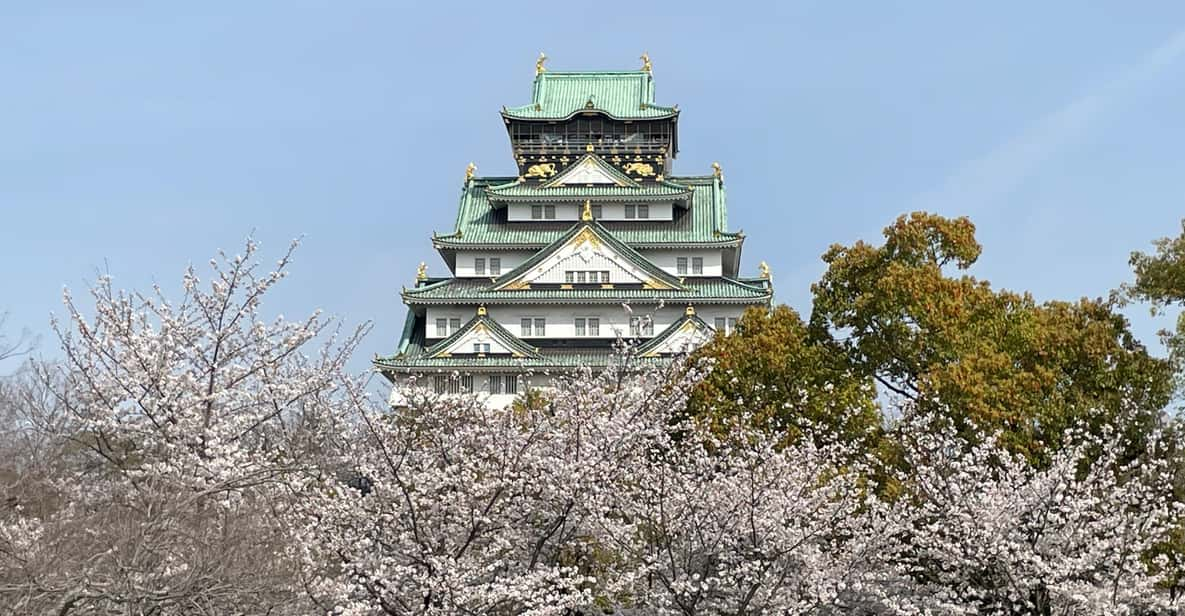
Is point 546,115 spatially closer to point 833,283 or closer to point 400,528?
point 833,283

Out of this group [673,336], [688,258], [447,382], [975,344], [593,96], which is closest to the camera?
[975,344]

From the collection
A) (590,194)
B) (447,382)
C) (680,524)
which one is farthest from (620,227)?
(680,524)

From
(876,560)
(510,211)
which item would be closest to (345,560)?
(876,560)

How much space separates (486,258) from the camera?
47.9 metres

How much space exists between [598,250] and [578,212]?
3.67m

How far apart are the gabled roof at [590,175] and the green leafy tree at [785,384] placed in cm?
2549

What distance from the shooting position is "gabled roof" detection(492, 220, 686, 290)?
4528 centimetres

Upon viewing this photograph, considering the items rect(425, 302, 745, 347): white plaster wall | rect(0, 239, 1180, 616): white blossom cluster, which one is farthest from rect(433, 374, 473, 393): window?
rect(0, 239, 1180, 616): white blossom cluster

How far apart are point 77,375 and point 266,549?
548 centimetres

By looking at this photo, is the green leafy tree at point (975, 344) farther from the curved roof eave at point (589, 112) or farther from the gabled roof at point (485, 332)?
the curved roof eave at point (589, 112)

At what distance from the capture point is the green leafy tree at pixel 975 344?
19.3m

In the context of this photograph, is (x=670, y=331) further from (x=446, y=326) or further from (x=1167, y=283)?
(x=1167, y=283)

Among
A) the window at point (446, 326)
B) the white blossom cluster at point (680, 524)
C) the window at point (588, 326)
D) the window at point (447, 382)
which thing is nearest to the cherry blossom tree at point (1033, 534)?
the white blossom cluster at point (680, 524)

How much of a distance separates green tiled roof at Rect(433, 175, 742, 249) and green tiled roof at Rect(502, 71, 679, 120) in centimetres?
416
